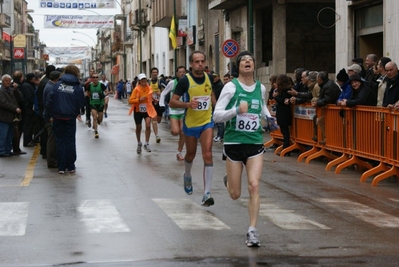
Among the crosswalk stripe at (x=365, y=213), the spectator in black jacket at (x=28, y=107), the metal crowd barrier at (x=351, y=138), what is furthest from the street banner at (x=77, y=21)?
the crosswalk stripe at (x=365, y=213)

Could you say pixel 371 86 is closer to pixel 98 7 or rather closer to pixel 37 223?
pixel 37 223

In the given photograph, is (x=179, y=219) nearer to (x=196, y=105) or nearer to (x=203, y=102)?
(x=196, y=105)

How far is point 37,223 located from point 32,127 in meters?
12.4

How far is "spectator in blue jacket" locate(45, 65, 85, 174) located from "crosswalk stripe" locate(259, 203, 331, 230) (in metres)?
4.97

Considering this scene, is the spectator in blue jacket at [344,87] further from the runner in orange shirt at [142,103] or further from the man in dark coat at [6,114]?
the man in dark coat at [6,114]

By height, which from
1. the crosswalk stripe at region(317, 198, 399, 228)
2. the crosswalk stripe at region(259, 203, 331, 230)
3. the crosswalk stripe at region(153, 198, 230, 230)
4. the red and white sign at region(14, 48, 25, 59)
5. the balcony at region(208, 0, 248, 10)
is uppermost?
the balcony at region(208, 0, 248, 10)

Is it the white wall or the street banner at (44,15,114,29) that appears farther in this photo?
the white wall

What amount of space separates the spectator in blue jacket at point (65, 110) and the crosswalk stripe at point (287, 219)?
4.97 m

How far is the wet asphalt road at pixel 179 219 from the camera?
7746 mm

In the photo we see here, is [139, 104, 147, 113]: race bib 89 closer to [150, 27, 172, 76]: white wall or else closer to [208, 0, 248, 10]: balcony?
[208, 0, 248, 10]: balcony

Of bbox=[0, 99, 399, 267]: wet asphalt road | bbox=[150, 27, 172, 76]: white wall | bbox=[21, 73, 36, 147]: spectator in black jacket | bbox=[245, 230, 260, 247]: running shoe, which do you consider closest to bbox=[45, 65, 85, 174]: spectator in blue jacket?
bbox=[0, 99, 399, 267]: wet asphalt road

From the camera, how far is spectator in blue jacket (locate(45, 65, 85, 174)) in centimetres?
1484

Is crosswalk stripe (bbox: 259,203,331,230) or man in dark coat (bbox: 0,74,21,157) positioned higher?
man in dark coat (bbox: 0,74,21,157)

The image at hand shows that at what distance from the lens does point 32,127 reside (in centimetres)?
2175
